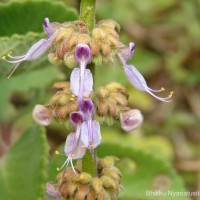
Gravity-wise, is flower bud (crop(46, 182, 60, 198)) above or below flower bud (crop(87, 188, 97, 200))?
above

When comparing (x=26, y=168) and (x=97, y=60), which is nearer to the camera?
(x=97, y=60)

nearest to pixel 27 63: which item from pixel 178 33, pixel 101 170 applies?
pixel 101 170

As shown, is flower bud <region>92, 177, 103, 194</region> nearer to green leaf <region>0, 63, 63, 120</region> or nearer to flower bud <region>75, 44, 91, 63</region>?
flower bud <region>75, 44, 91, 63</region>

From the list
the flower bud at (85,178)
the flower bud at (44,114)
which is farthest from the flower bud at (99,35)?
the flower bud at (85,178)

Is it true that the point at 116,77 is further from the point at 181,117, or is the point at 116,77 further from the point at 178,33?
the point at 178,33

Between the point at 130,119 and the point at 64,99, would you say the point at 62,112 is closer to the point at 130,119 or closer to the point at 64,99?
the point at 64,99

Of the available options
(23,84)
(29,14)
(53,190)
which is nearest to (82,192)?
(53,190)

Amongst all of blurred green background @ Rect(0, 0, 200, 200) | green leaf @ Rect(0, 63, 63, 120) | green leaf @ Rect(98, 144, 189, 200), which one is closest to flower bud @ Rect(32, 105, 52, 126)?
blurred green background @ Rect(0, 0, 200, 200)
